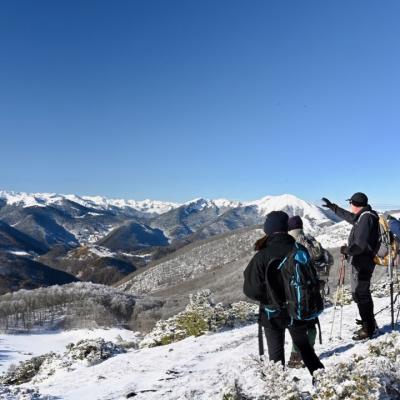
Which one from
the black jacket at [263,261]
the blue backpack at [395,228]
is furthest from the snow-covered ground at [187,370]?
the blue backpack at [395,228]

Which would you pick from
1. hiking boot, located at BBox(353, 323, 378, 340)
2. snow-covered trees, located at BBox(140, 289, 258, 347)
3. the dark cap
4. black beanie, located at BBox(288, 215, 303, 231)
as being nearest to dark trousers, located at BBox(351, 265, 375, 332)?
hiking boot, located at BBox(353, 323, 378, 340)

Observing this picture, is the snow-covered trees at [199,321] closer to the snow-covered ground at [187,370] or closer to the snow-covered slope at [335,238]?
the snow-covered ground at [187,370]

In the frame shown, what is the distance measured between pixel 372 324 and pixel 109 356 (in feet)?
34.6

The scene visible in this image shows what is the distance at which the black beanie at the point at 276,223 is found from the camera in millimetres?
7934

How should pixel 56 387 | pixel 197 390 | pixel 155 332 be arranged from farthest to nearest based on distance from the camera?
pixel 155 332
pixel 56 387
pixel 197 390

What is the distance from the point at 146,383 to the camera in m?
11.2

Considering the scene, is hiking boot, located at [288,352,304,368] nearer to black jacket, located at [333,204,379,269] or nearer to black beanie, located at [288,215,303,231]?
black jacket, located at [333,204,379,269]

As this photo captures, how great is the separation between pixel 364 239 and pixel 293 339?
3347mm

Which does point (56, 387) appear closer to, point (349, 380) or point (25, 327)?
point (349, 380)

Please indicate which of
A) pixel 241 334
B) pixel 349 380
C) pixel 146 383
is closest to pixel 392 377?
pixel 349 380

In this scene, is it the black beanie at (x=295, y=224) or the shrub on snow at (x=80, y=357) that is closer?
the black beanie at (x=295, y=224)

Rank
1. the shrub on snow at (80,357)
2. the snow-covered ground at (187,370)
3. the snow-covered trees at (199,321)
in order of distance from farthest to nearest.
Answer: the snow-covered trees at (199,321) < the shrub on snow at (80,357) < the snow-covered ground at (187,370)

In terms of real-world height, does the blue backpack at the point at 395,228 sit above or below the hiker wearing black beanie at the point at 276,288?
above

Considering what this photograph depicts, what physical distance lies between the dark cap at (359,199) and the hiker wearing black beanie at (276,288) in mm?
3183
